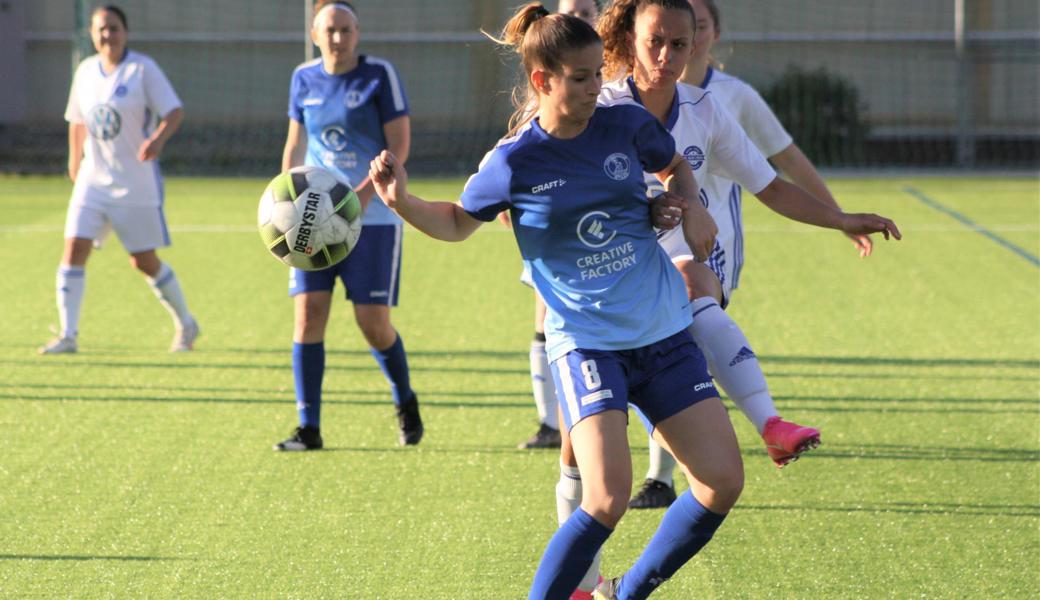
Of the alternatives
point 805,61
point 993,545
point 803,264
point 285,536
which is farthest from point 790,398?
point 805,61

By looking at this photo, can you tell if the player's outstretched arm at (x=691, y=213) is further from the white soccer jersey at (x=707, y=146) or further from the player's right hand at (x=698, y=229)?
the white soccer jersey at (x=707, y=146)

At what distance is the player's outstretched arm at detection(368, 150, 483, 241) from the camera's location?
3537 mm

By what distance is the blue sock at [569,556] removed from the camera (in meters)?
3.47

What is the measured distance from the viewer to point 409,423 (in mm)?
6094

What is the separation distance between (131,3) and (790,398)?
670 inches

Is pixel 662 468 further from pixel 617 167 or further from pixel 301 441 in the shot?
pixel 617 167

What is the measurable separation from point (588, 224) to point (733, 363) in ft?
2.28

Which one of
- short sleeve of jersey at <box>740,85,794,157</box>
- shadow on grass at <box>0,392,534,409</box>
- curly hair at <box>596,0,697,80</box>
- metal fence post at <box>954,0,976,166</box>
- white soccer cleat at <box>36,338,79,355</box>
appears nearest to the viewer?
curly hair at <box>596,0,697,80</box>

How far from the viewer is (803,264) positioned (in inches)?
436

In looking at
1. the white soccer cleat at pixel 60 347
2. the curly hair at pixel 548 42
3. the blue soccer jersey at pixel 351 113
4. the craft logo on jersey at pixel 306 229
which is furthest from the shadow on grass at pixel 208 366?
the curly hair at pixel 548 42

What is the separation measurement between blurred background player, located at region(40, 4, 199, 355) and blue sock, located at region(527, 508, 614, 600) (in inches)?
200

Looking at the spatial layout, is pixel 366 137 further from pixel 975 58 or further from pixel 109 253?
pixel 975 58

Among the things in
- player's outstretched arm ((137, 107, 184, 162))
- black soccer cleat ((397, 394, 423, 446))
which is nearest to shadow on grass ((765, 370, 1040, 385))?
black soccer cleat ((397, 394, 423, 446))

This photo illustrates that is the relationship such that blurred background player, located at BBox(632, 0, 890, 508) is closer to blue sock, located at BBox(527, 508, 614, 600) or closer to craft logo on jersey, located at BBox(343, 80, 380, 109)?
blue sock, located at BBox(527, 508, 614, 600)
